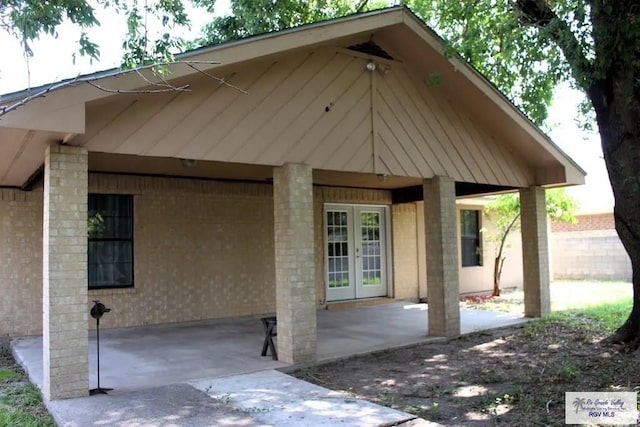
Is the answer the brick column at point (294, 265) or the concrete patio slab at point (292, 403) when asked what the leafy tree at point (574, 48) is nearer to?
the brick column at point (294, 265)

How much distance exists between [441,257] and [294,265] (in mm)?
3016

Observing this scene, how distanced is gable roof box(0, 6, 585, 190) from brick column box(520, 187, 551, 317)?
40cm

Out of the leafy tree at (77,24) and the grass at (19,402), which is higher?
the leafy tree at (77,24)

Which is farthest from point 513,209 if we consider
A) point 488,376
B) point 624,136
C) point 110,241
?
point 110,241

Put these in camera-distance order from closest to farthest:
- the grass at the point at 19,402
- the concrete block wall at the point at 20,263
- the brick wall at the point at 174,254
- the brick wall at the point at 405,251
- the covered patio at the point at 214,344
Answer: the grass at the point at 19,402
the covered patio at the point at 214,344
the concrete block wall at the point at 20,263
the brick wall at the point at 174,254
the brick wall at the point at 405,251

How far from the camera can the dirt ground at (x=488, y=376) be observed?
539 centimetres

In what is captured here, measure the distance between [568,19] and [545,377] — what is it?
4.52m

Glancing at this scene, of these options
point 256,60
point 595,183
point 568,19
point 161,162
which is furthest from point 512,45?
point 595,183

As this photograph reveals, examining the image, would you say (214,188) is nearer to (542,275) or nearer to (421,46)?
(421,46)

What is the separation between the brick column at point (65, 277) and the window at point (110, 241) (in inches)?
171

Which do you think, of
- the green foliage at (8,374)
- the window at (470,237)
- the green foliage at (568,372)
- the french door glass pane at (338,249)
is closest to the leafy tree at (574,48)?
the green foliage at (568,372)

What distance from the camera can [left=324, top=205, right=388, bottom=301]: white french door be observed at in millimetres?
12820

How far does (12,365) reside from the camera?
7.70m

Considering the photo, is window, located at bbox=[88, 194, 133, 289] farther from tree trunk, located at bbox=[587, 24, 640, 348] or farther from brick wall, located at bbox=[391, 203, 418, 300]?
tree trunk, located at bbox=[587, 24, 640, 348]
